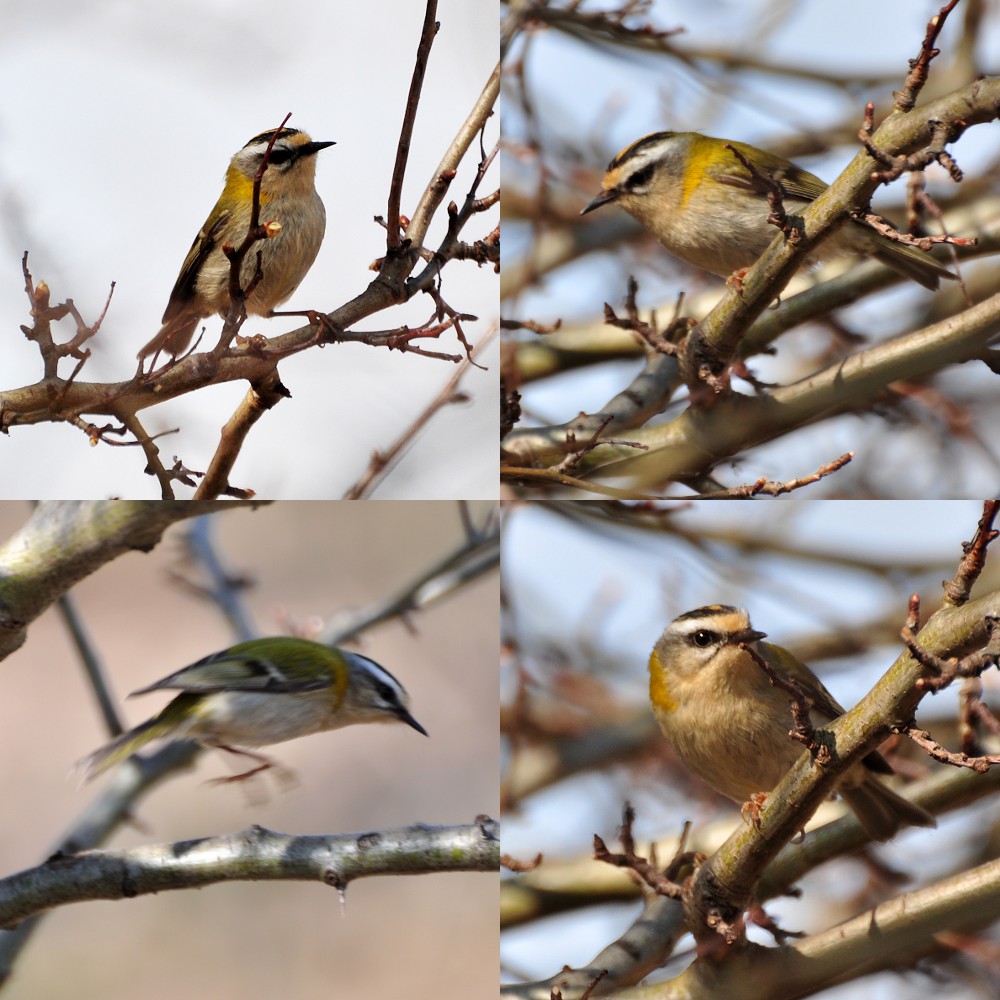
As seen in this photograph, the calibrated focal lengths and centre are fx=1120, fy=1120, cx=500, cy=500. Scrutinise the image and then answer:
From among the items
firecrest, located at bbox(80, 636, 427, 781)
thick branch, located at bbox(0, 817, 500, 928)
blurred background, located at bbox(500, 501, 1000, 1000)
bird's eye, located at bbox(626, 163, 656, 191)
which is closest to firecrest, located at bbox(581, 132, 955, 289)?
bird's eye, located at bbox(626, 163, 656, 191)

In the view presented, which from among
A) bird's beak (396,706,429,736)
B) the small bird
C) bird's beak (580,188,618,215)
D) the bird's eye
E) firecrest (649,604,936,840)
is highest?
bird's beak (580,188,618,215)

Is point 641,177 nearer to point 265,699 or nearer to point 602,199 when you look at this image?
point 602,199

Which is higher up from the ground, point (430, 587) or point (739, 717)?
point (430, 587)

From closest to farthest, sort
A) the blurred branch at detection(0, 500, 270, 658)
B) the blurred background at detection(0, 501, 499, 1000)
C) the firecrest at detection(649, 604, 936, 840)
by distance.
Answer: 1. the blurred branch at detection(0, 500, 270, 658)
2. the firecrest at detection(649, 604, 936, 840)
3. the blurred background at detection(0, 501, 499, 1000)

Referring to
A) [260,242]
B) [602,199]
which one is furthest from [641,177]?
[260,242]

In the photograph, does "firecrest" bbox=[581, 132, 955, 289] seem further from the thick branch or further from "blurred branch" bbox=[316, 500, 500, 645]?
the thick branch

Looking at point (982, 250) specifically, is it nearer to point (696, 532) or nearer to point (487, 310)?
point (696, 532)
